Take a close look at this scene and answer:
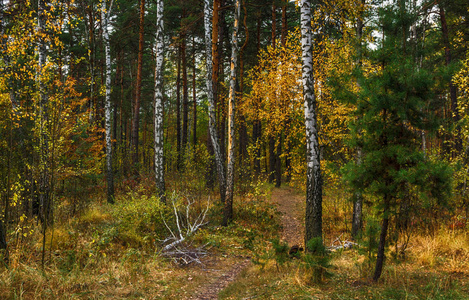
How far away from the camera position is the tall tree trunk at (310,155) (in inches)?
205

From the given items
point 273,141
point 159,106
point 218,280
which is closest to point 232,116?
point 159,106

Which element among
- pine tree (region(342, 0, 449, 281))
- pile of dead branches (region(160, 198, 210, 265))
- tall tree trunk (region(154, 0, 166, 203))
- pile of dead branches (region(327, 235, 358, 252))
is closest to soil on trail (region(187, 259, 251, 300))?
pile of dead branches (region(160, 198, 210, 265))

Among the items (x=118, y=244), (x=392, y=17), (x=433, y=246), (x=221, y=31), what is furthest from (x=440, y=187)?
(x=221, y=31)

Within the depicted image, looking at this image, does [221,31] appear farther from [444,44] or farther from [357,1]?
[444,44]

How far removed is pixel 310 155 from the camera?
5.30 metres

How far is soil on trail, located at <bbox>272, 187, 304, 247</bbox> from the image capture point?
893cm

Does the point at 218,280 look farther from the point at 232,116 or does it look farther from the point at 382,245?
the point at 232,116

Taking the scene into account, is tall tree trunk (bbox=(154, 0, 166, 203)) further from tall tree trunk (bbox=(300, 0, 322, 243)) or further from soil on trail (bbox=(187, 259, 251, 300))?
tall tree trunk (bbox=(300, 0, 322, 243))

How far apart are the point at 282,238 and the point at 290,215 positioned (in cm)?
309

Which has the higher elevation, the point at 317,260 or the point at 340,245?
the point at 317,260

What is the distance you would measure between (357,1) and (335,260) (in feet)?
20.8


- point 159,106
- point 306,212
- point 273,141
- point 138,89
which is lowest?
point 306,212

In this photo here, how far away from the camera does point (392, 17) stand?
445cm

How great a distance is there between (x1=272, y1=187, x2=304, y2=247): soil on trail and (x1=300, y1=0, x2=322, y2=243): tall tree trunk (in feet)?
8.46
